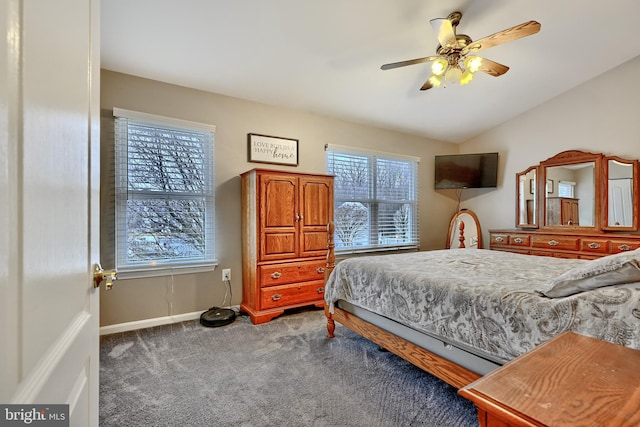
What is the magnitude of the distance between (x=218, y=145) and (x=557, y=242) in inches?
170

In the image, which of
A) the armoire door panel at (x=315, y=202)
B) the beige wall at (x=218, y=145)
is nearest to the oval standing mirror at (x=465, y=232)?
the beige wall at (x=218, y=145)

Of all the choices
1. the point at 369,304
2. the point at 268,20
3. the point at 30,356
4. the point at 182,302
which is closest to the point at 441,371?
the point at 369,304

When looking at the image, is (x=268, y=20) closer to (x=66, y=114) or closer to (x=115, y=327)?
(x=66, y=114)

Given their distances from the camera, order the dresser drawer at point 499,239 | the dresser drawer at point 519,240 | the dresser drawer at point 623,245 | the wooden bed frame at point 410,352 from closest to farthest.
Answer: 1. the wooden bed frame at point 410,352
2. the dresser drawer at point 623,245
3. the dresser drawer at point 519,240
4. the dresser drawer at point 499,239

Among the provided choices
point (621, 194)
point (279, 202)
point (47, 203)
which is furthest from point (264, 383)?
point (621, 194)

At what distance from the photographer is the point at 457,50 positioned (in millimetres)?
2322

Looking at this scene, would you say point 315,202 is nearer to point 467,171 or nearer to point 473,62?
point 473,62

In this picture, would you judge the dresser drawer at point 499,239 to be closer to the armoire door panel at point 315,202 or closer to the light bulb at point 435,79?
the armoire door panel at point 315,202

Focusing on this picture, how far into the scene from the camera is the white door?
380 millimetres

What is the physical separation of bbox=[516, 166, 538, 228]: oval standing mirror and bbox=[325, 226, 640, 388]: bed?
6.66 feet

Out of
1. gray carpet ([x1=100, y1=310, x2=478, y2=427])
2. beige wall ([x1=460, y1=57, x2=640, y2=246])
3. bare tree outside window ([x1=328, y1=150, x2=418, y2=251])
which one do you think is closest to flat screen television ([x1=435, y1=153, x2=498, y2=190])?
beige wall ([x1=460, y1=57, x2=640, y2=246])

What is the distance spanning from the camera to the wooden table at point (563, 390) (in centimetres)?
58

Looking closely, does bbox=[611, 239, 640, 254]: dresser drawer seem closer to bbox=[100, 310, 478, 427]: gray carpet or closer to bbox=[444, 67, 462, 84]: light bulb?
bbox=[444, 67, 462, 84]: light bulb

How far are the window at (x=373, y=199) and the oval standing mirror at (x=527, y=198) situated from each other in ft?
4.76
